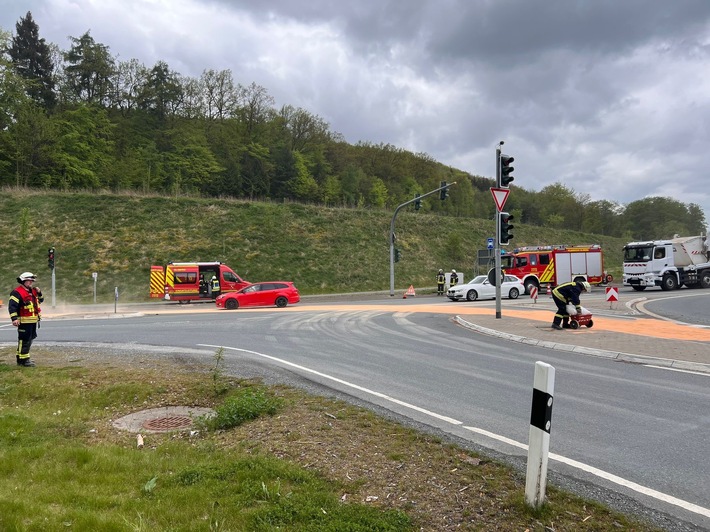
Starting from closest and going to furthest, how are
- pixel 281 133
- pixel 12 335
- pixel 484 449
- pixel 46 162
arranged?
1. pixel 484 449
2. pixel 12 335
3. pixel 46 162
4. pixel 281 133

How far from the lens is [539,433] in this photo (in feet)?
10.6

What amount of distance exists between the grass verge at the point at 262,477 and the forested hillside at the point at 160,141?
150 ft

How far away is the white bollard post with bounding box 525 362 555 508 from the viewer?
126 inches

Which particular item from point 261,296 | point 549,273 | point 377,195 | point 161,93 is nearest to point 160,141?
point 161,93

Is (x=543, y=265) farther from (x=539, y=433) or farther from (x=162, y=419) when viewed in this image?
(x=539, y=433)

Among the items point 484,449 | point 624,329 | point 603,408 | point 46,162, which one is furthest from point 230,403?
point 46,162

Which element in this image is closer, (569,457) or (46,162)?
(569,457)

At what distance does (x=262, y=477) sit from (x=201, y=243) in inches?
1488

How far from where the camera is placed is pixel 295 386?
7359 millimetres

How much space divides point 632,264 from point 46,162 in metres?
51.8

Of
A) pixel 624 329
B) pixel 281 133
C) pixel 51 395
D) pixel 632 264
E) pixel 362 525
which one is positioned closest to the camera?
pixel 362 525

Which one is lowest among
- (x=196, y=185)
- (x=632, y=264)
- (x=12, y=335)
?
(x=12, y=335)

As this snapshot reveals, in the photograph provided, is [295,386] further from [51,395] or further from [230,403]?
[51,395]

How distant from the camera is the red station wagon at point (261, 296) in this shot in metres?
25.4
